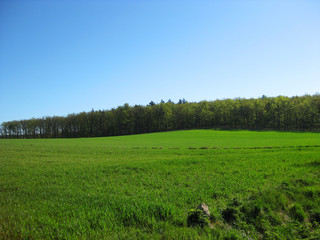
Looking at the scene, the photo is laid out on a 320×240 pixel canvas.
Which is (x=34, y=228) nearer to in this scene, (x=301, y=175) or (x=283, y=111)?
(x=301, y=175)

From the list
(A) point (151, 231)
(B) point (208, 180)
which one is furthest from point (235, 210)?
(B) point (208, 180)

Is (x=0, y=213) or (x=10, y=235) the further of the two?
(x=0, y=213)

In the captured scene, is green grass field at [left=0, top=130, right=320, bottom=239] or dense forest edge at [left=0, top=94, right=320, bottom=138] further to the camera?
dense forest edge at [left=0, top=94, right=320, bottom=138]

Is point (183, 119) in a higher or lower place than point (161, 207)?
higher

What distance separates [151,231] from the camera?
217 inches

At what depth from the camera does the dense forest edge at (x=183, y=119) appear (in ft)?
272

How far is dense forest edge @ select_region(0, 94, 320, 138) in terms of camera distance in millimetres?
82938

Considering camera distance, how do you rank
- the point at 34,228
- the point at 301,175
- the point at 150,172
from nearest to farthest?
1. the point at 34,228
2. the point at 301,175
3. the point at 150,172

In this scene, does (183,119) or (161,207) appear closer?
(161,207)

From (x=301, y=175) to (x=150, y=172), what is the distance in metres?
9.92

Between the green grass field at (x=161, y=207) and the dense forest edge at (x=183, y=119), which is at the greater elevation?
the dense forest edge at (x=183, y=119)

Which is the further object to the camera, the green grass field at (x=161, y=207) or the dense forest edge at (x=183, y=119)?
the dense forest edge at (x=183, y=119)

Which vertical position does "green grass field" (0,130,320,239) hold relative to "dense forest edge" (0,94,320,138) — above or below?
below

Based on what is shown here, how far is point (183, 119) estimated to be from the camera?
102m
